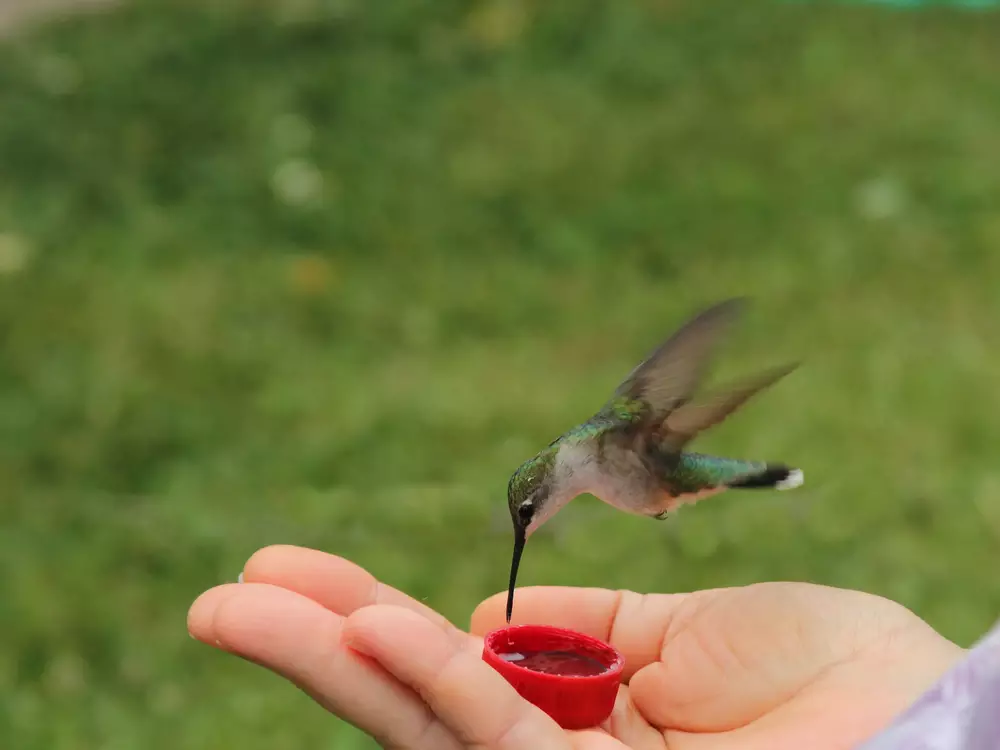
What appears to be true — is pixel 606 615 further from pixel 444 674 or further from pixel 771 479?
pixel 444 674

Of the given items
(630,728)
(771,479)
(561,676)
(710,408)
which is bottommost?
(630,728)

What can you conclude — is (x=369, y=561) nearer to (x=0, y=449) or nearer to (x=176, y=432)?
(x=176, y=432)

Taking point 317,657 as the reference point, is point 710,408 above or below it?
above

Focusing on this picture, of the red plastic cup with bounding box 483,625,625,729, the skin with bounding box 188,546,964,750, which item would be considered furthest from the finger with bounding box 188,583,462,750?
the red plastic cup with bounding box 483,625,625,729

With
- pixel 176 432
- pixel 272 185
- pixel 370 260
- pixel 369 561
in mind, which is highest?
pixel 272 185

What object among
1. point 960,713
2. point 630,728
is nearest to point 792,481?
point 630,728

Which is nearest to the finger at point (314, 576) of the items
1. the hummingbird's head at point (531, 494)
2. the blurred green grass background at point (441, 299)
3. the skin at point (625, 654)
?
the skin at point (625, 654)

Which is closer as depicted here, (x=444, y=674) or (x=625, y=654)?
(x=444, y=674)

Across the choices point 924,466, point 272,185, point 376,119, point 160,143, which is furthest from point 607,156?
point 924,466
